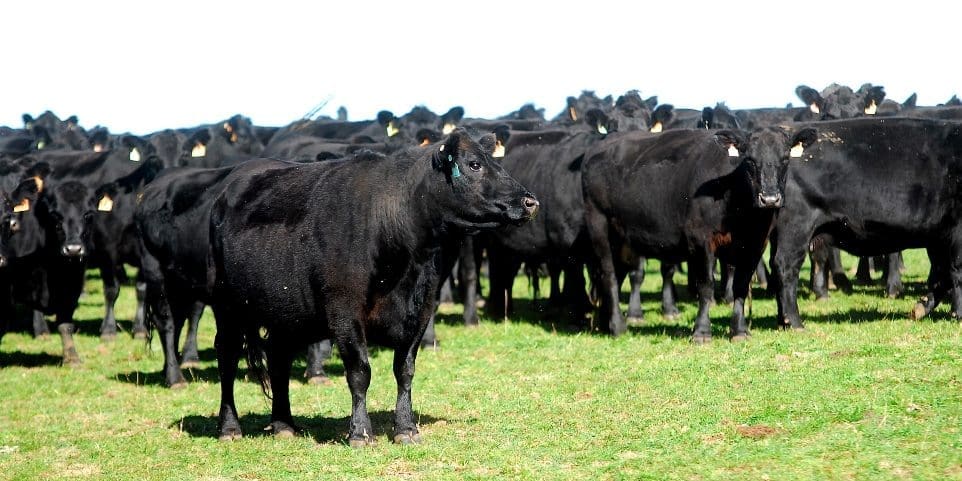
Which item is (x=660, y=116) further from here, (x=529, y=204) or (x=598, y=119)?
(x=529, y=204)

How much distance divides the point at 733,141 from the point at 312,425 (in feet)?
17.7

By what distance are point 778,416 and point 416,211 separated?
2893mm

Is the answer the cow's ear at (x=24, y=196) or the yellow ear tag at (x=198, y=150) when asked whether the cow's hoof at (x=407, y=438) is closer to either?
the cow's ear at (x=24, y=196)

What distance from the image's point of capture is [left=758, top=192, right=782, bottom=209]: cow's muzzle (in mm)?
12391

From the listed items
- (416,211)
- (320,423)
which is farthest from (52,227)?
(416,211)

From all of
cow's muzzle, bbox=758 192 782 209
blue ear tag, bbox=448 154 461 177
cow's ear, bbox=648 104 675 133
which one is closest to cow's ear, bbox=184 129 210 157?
cow's ear, bbox=648 104 675 133

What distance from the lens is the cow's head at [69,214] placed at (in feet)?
49.5

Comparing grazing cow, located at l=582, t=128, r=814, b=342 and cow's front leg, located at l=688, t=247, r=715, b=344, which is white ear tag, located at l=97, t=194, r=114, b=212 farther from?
cow's front leg, located at l=688, t=247, r=715, b=344

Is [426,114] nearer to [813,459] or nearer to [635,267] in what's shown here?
[635,267]

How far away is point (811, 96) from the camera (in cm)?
2400

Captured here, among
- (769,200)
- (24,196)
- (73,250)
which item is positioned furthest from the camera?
(24,196)

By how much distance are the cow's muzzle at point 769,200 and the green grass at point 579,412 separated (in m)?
1.30

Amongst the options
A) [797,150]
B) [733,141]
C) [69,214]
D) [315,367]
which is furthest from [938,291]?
[69,214]

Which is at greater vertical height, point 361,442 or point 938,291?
point 938,291
